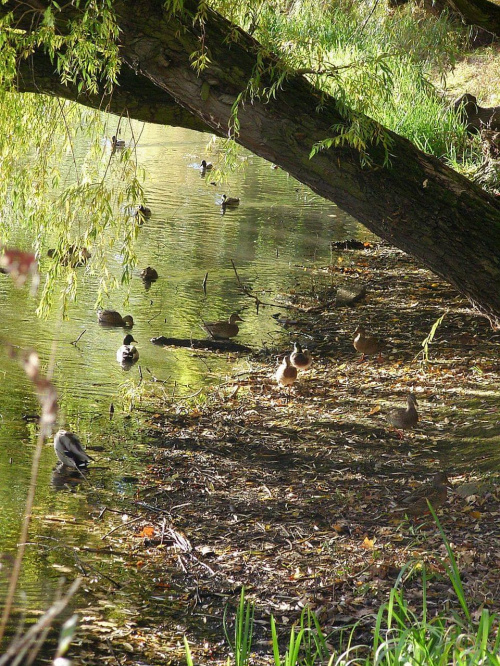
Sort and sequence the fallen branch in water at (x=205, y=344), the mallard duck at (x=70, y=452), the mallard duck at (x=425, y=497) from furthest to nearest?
the fallen branch in water at (x=205, y=344)
the mallard duck at (x=70, y=452)
the mallard duck at (x=425, y=497)

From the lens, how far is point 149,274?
10.2 meters

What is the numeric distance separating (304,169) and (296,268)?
17.5 feet

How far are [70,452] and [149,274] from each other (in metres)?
4.69

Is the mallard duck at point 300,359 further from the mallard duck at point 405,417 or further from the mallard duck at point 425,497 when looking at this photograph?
the mallard duck at point 425,497

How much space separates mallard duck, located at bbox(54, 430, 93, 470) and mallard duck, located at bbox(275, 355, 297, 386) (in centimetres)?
201

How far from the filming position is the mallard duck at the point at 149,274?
33.6 ft

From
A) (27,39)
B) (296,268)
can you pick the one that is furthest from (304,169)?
(296,268)

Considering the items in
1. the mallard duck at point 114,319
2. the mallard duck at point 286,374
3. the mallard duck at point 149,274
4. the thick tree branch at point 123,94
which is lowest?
the mallard duck at point 286,374

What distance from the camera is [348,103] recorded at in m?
5.66

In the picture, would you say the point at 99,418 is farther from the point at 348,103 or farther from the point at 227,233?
the point at 227,233

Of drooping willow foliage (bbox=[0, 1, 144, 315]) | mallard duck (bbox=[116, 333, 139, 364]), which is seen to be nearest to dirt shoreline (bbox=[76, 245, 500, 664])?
mallard duck (bbox=[116, 333, 139, 364])

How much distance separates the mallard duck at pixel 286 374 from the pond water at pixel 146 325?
0.74 m

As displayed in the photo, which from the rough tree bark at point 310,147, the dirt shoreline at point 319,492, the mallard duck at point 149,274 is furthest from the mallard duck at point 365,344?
the mallard duck at point 149,274

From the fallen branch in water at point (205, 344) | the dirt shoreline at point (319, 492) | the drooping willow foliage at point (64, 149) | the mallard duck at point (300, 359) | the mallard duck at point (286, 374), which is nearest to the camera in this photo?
the dirt shoreline at point (319, 492)
